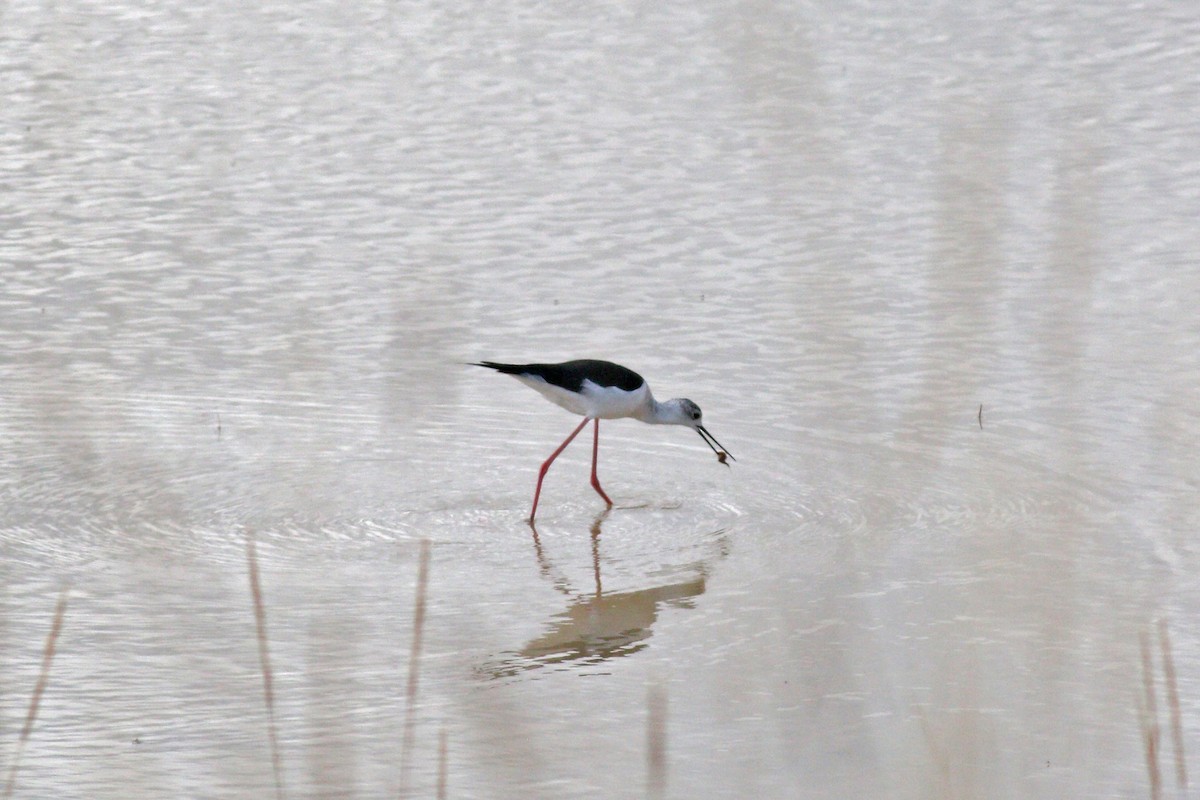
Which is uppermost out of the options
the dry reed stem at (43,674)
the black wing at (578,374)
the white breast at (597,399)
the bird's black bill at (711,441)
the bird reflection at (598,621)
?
the dry reed stem at (43,674)

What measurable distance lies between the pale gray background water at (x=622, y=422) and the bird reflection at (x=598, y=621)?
0.02 metres

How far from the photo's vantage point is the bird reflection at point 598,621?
19.0ft

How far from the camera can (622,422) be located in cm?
891

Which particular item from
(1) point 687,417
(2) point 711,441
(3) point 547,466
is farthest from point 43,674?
(2) point 711,441

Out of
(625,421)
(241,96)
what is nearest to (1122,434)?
(625,421)

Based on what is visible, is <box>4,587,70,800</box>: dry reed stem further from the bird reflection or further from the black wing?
the black wing

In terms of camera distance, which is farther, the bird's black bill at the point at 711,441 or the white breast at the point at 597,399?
the bird's black bill at the point at 711,441

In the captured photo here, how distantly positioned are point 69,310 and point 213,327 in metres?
0.85

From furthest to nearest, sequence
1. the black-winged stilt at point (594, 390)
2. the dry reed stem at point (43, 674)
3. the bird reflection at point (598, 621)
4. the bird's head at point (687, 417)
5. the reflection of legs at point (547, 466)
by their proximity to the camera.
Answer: the bird's head at point (687, 417)
the black-winged stilt at point (594, 390)
the reflection of legs at point (547, 466)
the bird reflection at point (598, 621)
the dry reed stem at point (43, 674)

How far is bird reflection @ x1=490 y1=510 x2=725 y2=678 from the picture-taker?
5781 mm

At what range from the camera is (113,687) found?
5.46 meters

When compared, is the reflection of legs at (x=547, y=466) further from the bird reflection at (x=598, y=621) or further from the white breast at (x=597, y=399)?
the bird reflection at (x=598, y=621)

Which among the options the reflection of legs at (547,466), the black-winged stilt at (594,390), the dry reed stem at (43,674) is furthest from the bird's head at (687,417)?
the dry reed stem at (43,674)

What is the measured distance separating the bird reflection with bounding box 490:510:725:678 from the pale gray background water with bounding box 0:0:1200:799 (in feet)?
0.07
